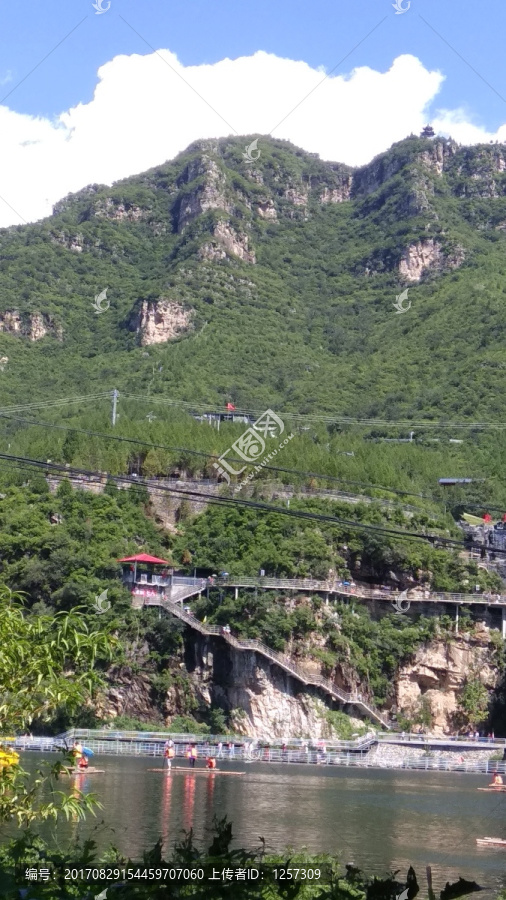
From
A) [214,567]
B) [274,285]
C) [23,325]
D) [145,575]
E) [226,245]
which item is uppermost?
[226,245]

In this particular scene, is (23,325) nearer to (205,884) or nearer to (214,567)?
(214,567)

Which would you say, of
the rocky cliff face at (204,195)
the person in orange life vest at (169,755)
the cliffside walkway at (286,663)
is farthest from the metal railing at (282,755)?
the rocky cliff face at (204,195)

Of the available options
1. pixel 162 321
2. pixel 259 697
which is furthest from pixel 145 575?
pixel 162 321

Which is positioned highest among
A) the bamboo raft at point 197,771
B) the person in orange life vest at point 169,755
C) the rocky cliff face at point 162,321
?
the rocky cliff face at point 162,321

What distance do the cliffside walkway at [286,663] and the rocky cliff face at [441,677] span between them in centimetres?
258

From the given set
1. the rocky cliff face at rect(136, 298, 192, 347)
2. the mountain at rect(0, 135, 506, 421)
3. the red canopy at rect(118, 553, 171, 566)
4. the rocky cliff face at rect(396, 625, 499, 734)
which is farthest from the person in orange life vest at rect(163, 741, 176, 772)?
the rocky cliff face at rect(136, 298, 192, 347)

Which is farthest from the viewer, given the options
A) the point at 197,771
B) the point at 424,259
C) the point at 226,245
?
the point at 424,259

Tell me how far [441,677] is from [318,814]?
3757 centimetres

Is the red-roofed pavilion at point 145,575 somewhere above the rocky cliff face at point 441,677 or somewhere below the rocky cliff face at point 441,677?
above

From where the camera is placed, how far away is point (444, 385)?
360 ft

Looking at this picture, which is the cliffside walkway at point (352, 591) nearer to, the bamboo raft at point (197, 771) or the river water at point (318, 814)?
the river water at point (318, 814)

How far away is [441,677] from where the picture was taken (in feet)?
235

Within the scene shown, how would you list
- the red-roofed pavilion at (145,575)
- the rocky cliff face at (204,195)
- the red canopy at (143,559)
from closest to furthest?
the red canopy at (143,559) < the red-roofed pavilion at (145,575) < the rocky cliff face at (204,195)

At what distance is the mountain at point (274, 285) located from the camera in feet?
373
